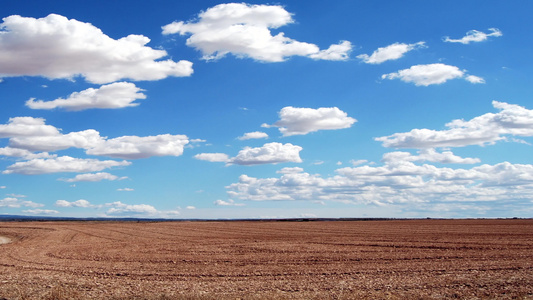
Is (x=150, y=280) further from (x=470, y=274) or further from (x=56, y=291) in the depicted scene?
(x=470, y=274)

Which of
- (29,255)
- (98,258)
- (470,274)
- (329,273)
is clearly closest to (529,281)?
(470,274)

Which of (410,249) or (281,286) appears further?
(410,249)

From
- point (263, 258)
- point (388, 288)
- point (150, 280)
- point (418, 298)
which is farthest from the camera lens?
point (263, 258)

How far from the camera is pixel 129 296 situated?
15.2 meters

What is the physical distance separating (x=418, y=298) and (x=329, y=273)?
556cm

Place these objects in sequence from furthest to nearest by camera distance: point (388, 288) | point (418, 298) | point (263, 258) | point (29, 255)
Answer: point (29, 255), point (263, 258), point (388, 288), point (418, 298)

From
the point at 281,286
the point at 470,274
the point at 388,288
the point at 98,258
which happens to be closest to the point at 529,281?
the point at 470,274

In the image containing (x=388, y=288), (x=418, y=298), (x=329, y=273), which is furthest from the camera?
(x=329, y=273)

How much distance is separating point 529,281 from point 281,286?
808 cm

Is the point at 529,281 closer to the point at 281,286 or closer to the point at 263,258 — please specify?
the point at 281,286

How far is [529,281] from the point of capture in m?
16.6

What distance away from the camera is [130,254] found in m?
28.2

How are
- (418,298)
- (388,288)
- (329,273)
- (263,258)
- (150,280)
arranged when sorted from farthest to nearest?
1. (263,258)
2. (329,273)
3. (150,280)
4. (388,288)
5. (418,298)

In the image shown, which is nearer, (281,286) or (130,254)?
(281,286)
